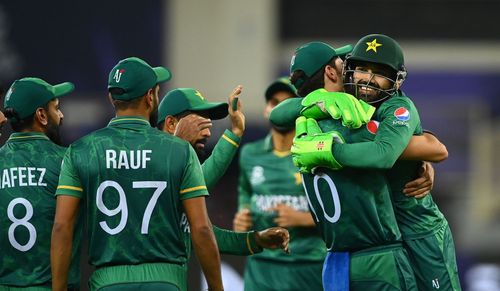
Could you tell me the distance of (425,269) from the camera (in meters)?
7.46

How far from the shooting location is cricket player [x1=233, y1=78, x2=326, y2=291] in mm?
9742

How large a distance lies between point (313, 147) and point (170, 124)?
1.32 m

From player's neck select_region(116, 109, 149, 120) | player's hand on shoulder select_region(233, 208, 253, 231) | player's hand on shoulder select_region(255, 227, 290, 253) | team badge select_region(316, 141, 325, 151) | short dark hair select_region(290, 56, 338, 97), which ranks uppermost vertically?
short dark hair select_region(290, 56, 338, 97)

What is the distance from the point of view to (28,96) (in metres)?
7.82

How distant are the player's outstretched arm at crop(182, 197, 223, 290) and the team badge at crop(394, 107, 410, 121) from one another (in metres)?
1.16

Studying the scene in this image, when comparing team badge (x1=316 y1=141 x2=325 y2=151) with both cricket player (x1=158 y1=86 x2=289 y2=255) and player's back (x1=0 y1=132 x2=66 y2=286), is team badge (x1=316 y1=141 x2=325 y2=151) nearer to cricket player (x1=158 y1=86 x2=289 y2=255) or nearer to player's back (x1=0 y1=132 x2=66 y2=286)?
cricket player (x1=158 y1=86 x2=289 y2=255)

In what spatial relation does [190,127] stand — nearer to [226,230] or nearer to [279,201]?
[226,230]

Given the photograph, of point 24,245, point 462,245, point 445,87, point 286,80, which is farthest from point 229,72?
point 24,245

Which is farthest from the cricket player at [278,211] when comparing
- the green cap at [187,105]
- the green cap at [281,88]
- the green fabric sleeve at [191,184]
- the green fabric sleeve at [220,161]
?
the green fabric sleeve at [191,184]

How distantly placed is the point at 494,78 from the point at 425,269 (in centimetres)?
2188

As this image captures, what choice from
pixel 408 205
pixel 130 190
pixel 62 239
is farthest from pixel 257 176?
pixel 62 239

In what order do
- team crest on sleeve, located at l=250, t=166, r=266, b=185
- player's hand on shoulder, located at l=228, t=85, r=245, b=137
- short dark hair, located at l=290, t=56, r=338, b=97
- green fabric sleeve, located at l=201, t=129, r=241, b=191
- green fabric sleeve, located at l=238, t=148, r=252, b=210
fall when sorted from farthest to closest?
green fabric sleeve, located at l=238, t=148, r=252, b=210 → team crest on sleeve, located at l=250, t=166, r=266, b=185 → green fabric sleeve, located at l=201, t=129, r=241, b=191 → player's hand on shoulder, located at l=228, t=85, r=245, b=137 → short dark hair, located at l=290, t=56, r=338, b=97

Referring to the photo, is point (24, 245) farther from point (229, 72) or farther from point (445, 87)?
point (445, 87)

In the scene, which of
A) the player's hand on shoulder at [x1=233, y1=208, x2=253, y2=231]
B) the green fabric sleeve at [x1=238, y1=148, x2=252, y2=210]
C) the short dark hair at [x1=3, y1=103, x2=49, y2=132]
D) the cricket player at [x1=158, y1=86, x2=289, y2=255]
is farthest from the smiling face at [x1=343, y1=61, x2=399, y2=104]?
the green fabric sleeve at [x1=238, y1=148, x2=252, y2=210]
